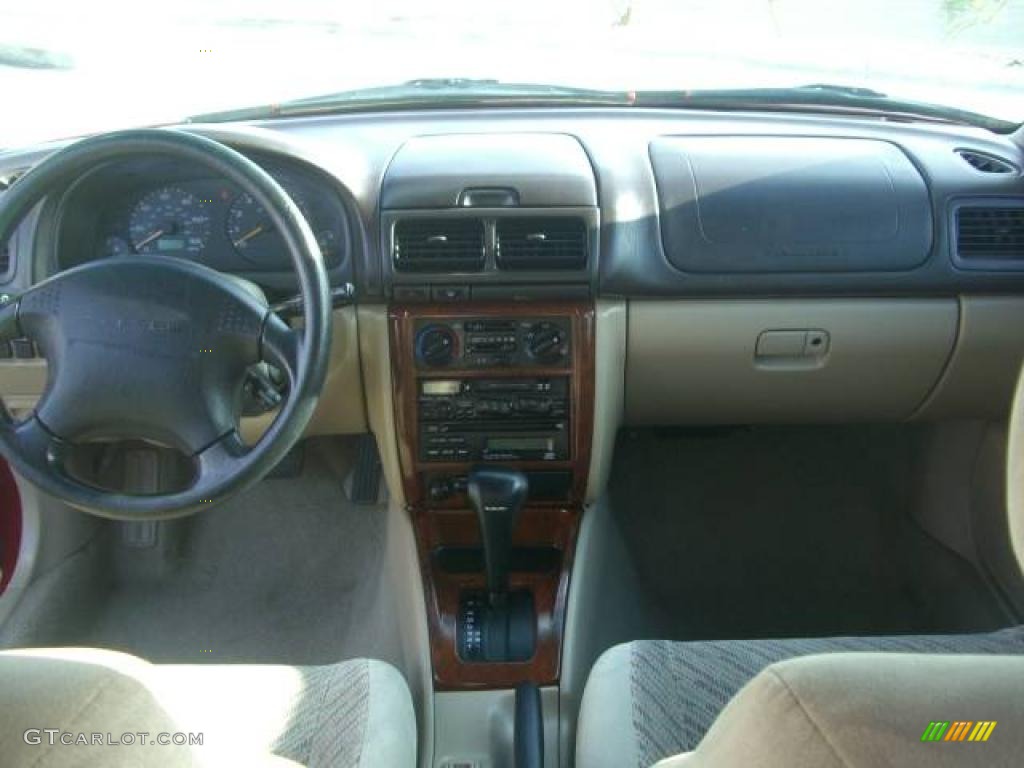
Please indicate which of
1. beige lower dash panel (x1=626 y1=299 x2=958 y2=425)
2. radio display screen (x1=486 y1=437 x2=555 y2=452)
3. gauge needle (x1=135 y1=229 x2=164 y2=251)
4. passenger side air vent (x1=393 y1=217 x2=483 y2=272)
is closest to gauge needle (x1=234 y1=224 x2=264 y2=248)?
gauge needle (x1=135 y1=229 x2=164 y2=251)

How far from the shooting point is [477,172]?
2215mm

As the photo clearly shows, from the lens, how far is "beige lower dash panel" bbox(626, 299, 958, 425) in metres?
2.36

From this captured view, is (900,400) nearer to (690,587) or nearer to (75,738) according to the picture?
(690,587)

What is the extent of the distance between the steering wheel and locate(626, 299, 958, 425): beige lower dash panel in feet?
2.89

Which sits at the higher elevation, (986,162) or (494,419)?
(986,162)

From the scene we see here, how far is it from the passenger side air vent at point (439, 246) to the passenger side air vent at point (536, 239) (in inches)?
2.0

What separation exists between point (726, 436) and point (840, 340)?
90 cm

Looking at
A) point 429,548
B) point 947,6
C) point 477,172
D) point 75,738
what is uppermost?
point 947,6

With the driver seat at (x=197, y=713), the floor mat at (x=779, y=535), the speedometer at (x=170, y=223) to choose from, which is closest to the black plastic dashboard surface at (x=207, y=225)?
the speedometer at (x=170, y=223)

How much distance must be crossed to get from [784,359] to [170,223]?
55.5 inches

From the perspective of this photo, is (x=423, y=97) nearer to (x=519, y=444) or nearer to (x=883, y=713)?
(x=519, y=444)

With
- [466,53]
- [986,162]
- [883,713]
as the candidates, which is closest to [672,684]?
[883,713]

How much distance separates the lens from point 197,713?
1.67m

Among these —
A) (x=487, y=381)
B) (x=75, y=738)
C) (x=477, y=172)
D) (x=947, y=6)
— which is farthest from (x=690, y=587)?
(x=75, y=738)
